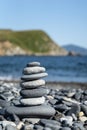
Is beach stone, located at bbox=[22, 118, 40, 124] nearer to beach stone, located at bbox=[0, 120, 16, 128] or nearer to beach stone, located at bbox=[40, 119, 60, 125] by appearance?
beach stone, located at bbox=[40, 119, 60, 125]

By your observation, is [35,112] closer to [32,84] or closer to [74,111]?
[32,84]

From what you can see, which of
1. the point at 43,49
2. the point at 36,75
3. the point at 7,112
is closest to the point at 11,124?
the point at 7,112

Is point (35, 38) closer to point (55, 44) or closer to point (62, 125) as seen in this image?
point (55, 44)

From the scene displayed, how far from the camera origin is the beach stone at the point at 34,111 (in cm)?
940

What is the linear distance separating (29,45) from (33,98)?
591 ft

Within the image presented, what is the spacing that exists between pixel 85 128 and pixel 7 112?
180 centimetres

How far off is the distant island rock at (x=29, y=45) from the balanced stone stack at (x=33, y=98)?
500 feet

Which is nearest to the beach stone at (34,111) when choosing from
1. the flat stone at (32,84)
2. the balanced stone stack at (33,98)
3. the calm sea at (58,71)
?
the balanced stone stack at (33,98)

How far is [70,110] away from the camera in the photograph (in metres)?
9.92

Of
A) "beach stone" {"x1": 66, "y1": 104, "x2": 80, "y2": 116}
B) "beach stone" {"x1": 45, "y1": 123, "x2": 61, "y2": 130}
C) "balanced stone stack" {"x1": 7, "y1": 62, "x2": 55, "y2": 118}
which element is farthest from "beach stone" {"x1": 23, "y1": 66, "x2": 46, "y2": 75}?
"beach stone" {"x1": 45, "y1": 123, "x2": 61, "y2": 130}

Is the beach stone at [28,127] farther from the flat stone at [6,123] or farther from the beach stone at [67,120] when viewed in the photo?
the beach stone at [67,120]

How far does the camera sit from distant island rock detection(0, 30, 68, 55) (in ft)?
543

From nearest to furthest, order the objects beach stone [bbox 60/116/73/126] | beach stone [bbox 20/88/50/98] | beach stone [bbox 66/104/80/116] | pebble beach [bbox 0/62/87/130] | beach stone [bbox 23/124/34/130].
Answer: beach stone [bbox 23/124/34/130], beach stone [bbox 60/116/73/126], pebble beach [bbox 0/62/87/130], beach stone [bbox 20/88/50/98], beach stone [bbox 66/104/80/116]

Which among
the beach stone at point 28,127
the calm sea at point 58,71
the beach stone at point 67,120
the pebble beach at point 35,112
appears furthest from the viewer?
the calm sea at point 58,71
